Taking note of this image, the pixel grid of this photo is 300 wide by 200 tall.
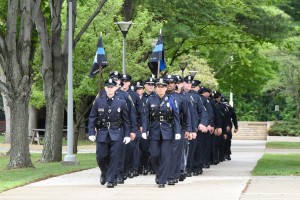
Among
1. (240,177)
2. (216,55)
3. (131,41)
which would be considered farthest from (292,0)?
(216,55)

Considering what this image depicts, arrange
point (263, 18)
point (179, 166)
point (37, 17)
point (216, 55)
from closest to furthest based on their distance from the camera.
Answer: point (179, 166) → point (37, 17) → point (263, 18) → point (216, 55)

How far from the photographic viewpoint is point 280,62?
221 ft

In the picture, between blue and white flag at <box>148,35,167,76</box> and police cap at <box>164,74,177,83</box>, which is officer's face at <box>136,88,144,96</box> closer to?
police cap at <box>164,74,177,83</box>

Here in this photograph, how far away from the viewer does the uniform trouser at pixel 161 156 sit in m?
20.0

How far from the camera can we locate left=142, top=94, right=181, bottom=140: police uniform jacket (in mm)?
20172

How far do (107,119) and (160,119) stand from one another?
123 centimetres

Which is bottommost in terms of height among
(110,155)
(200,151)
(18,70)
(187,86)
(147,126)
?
(200,151)

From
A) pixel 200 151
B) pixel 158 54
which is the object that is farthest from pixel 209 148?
pixel 158 54

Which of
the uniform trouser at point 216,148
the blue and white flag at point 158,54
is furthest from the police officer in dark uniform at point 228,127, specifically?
the blue and white flag at point 158,54

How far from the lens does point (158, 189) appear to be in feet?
63.0

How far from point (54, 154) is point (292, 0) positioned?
9.08m

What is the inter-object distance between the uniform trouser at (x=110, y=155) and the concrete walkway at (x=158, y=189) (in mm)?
310

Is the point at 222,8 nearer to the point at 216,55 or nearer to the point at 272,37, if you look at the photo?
the point at 272,37

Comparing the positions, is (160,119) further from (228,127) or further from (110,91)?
(228,127)
